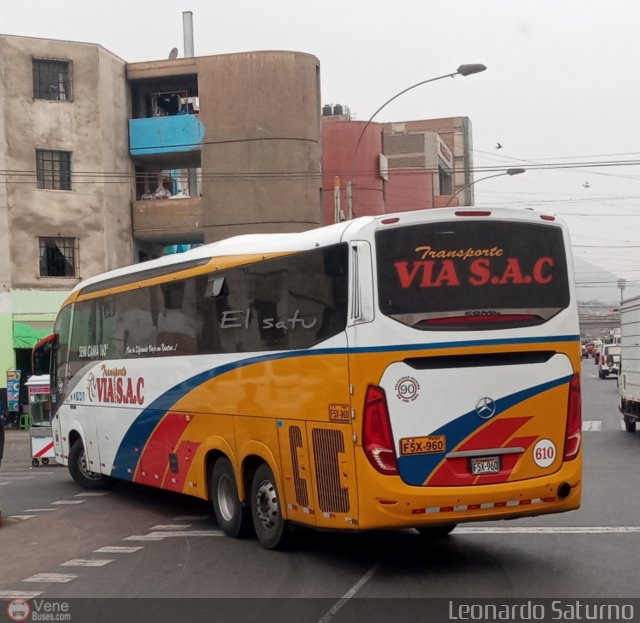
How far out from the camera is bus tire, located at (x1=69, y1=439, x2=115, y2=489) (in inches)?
647

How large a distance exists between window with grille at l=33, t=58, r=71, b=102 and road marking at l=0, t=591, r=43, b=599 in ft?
99.4

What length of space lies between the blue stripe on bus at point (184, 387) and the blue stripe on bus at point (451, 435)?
49cm

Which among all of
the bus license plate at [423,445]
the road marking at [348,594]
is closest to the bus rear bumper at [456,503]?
the bus license plate at [423,445]

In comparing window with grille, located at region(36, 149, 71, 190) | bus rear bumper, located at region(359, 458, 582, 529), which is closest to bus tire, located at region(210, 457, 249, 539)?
bus rear bumper, located at region(359, 458, 582, 529)

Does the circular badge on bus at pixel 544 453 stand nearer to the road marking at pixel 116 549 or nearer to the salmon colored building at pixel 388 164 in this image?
the road marking at pixel 116 549

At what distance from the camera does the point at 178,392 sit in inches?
492

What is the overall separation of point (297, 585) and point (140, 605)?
1.36 meters

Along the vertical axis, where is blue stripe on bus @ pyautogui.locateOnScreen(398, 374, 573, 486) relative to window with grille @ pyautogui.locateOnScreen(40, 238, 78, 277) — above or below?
below

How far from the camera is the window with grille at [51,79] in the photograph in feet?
120

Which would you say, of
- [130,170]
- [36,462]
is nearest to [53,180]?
[130,170]

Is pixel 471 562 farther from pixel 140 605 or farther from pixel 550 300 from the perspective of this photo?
pixel 140 605

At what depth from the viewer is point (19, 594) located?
878cm
